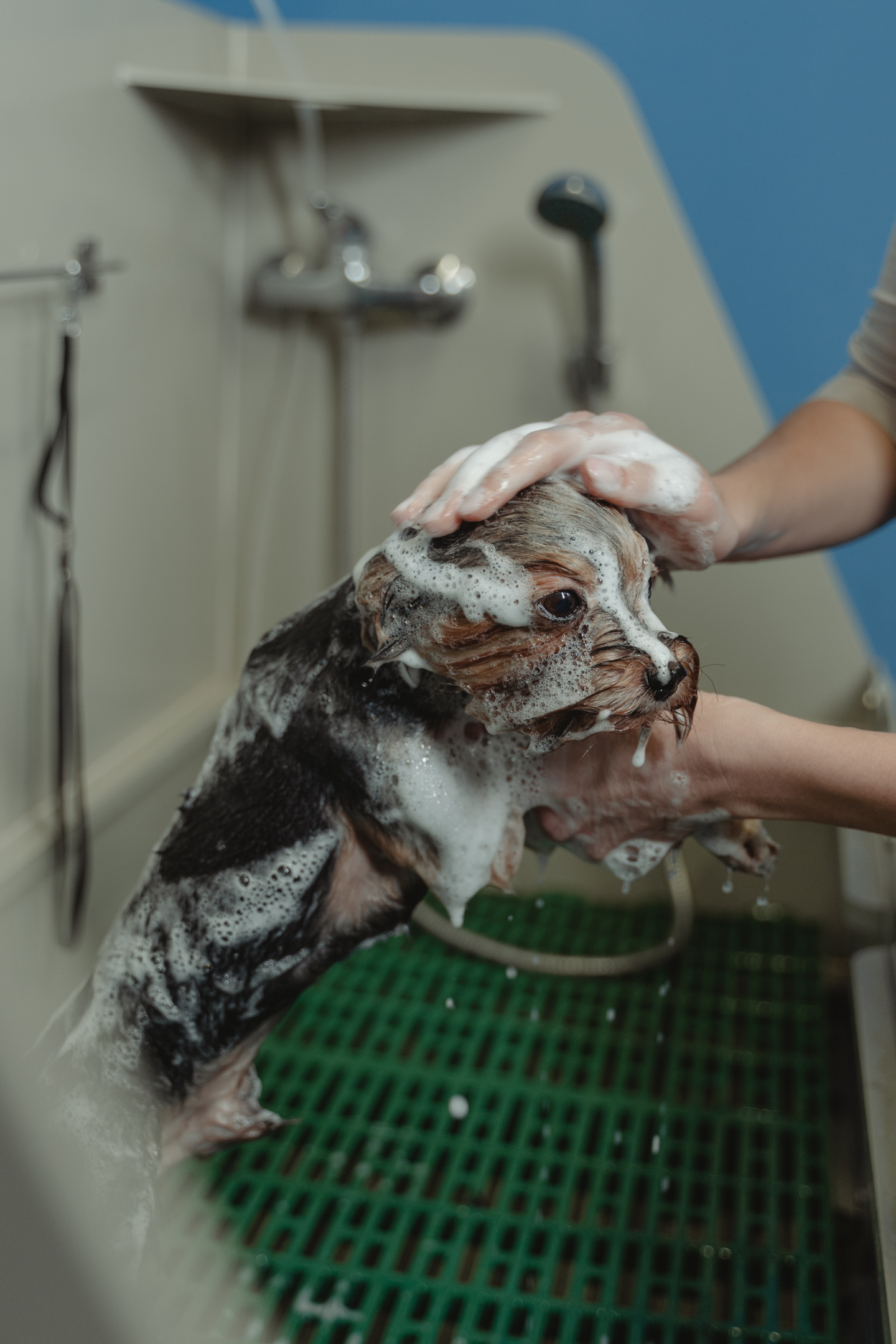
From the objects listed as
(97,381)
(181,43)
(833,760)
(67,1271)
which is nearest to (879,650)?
(833,760)

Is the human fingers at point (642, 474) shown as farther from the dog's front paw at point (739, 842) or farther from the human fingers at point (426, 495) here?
the dog's front paw at point (739, 842)

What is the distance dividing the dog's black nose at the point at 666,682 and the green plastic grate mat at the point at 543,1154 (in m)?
0.30

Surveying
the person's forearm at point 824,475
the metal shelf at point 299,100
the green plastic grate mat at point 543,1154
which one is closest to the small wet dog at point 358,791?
the green plastic grate mat at point 543,1154

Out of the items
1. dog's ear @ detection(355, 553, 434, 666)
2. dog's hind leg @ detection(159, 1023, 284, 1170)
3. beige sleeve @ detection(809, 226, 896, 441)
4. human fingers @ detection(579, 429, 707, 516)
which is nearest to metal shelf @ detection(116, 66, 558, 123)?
beige sleeve @ detection(809, 226, 896, 441)

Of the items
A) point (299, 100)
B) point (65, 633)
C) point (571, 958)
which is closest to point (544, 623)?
point (571, 958)

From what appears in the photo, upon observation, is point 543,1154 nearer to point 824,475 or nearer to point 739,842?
point 739,842

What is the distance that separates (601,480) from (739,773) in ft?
0.67

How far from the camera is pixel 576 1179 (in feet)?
3.55

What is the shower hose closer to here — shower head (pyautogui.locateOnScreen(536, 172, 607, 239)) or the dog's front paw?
the dog's front paw

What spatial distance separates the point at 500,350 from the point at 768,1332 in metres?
0.93

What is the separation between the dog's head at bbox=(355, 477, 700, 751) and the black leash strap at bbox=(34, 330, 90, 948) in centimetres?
59

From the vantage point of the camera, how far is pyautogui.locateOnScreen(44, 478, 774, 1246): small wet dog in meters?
0.54

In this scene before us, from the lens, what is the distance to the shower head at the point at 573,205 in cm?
84

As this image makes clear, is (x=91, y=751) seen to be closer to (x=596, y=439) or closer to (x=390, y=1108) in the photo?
(x=390, y=1108)
